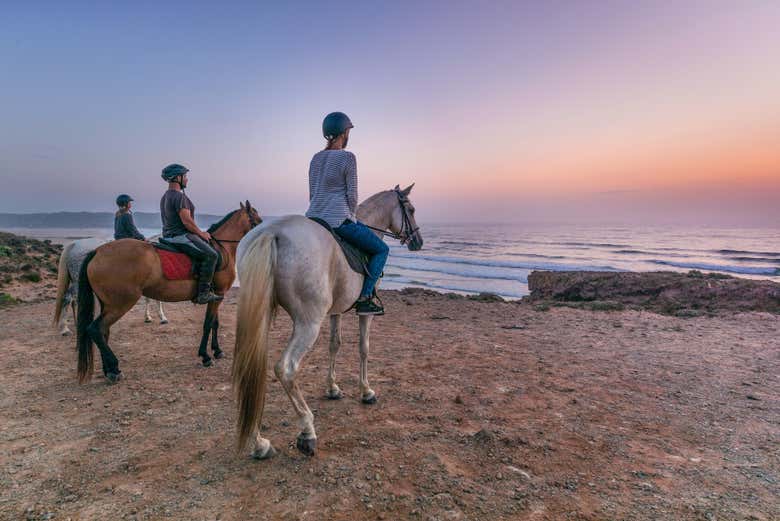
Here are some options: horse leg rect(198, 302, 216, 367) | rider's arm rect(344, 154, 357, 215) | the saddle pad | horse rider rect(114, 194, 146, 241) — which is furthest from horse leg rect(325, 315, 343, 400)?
horse rider rect(114, 194, 146, 241)

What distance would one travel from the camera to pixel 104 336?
16.9 ft

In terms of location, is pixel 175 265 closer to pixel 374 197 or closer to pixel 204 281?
pixel 204 281

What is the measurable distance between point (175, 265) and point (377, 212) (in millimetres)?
3198

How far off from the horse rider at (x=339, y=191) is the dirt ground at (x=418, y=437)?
5.73 ft

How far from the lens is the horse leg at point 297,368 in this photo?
3145 mm

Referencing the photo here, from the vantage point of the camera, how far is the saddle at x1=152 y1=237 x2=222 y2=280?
17.8 ft

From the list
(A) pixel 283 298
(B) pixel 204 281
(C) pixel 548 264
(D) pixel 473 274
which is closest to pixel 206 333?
(B) pixel 204 281

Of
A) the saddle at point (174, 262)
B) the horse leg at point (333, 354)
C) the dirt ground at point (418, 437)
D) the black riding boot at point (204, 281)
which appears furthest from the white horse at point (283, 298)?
the saddle at point (174, 262)

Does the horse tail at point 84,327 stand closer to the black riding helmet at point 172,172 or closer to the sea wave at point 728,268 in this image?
the black riding helmet at point 172,172

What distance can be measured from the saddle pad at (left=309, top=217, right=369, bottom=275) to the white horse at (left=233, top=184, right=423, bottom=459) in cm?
7

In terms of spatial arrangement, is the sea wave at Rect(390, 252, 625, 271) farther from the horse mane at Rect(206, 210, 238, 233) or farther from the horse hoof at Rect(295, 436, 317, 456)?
the horse hoof at Rect(295, 436, 317, 456)

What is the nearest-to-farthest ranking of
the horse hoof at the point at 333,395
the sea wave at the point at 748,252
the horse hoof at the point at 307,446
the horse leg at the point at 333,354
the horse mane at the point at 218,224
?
the horse hoof at the point at 307,446
the horse leg at the point at 333,354
the horse hoof at the point at 333,395
the horse mane at the point at 218,224
the sea wave at the point at 748,252

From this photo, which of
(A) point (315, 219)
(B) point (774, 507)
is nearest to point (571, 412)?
(B) point (774, 507)

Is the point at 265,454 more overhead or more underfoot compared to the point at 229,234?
more underfoot
